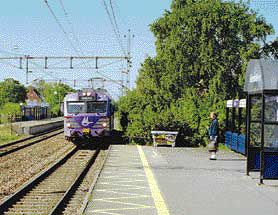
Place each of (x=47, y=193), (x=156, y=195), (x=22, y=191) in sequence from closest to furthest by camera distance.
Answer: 1. (x=156, y=195)
2. (x=22, y=191)
3. (x=47, y=193)

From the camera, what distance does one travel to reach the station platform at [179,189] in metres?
9.04

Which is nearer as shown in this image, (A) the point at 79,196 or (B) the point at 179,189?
(B) the point at 179,189

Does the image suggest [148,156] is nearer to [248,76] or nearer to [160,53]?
[248,76]

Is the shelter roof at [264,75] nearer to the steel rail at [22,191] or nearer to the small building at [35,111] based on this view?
the steel rail at [22,191]

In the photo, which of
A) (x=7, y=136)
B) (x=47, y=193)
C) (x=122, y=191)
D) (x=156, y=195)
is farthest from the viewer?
(x=7, y=136)

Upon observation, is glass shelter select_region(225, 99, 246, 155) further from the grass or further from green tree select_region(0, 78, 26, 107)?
green tree select_region(0, 78, 26, 107)

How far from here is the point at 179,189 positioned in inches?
440

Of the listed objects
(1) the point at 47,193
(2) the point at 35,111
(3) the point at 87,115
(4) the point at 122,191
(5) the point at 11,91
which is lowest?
(1) the point at 47,193

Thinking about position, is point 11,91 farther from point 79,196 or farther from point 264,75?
point 264,75

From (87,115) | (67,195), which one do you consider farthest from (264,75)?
(87,115)

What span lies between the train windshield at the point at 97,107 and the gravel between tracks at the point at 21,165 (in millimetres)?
2725

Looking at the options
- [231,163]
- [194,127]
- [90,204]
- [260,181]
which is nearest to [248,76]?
[260,181]

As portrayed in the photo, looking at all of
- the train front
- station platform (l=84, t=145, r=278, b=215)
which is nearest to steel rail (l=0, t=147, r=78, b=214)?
station platform (l=84, t=145, r=278, b=215)

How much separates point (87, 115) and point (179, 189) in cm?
1393
